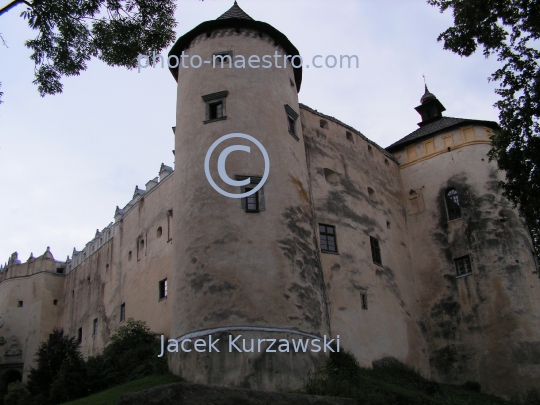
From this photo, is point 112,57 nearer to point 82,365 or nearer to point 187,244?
point 187,244

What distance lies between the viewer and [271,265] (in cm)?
2120

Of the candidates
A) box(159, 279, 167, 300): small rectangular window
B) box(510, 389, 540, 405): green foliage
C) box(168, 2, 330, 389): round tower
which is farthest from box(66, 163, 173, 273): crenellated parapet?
box(510, 389, 540, 405): green foliage

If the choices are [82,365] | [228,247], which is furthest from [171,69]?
[82,365]

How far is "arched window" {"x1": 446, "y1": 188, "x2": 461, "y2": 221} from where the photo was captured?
105 feet

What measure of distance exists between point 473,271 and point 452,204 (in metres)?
3.99

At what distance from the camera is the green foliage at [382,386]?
54.7ft

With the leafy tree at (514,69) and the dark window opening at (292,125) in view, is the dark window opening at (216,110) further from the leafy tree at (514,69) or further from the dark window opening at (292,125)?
the leafy tree at (514,69)

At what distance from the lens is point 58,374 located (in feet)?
80.8

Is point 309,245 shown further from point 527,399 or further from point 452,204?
point 452,204

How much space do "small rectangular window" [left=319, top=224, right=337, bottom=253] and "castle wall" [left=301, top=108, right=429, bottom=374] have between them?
225 mm

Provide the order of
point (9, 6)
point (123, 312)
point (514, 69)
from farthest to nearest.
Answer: point (123, 312), point (514, 69), point (9, 6)

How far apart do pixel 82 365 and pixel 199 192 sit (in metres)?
8.37

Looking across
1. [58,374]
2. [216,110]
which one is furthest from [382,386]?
[58,374]

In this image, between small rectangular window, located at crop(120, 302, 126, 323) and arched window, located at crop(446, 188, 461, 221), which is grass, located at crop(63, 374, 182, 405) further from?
arched window, located at crop(446, 188, 461, 221)
